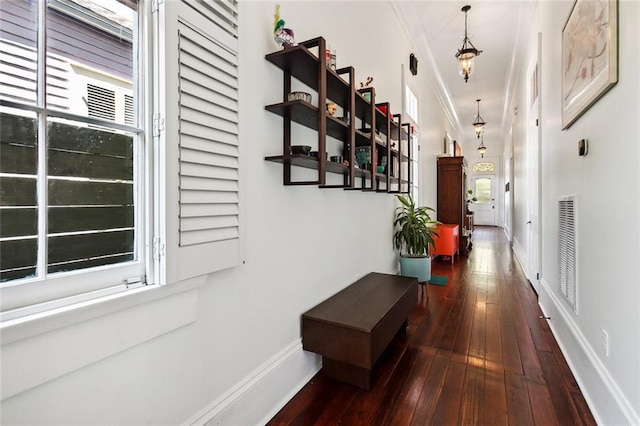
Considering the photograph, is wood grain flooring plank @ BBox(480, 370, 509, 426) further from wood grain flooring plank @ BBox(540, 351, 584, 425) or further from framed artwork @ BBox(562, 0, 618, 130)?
framed artwork @ BBox(562, 0, 618, 130)

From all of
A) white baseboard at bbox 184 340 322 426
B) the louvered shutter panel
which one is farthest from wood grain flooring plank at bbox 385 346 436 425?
the louvered shutter panel

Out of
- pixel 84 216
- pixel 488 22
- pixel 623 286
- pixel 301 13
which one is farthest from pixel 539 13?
pixel 84 216

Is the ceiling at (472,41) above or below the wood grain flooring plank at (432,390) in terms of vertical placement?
above

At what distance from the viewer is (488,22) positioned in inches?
171

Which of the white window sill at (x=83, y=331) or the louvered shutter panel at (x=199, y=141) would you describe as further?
the louvered shutter panel at (x=199, y=141)

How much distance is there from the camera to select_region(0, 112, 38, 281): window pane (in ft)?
2.70

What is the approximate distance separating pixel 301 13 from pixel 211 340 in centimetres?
195

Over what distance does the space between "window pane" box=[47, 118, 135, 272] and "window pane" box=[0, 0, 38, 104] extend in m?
0.12

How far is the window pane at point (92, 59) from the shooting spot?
0.93 meters

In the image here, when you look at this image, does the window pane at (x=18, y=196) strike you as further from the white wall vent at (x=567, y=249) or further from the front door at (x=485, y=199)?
the front door at (x=485, y=199)

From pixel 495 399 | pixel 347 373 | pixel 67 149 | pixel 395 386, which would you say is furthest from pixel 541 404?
pixel 67 149

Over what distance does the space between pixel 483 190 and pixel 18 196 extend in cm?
1404

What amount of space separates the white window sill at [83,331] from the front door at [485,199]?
1358 centimetres

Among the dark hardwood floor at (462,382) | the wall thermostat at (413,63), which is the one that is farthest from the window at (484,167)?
the dark hardwood floor at (462,382)
